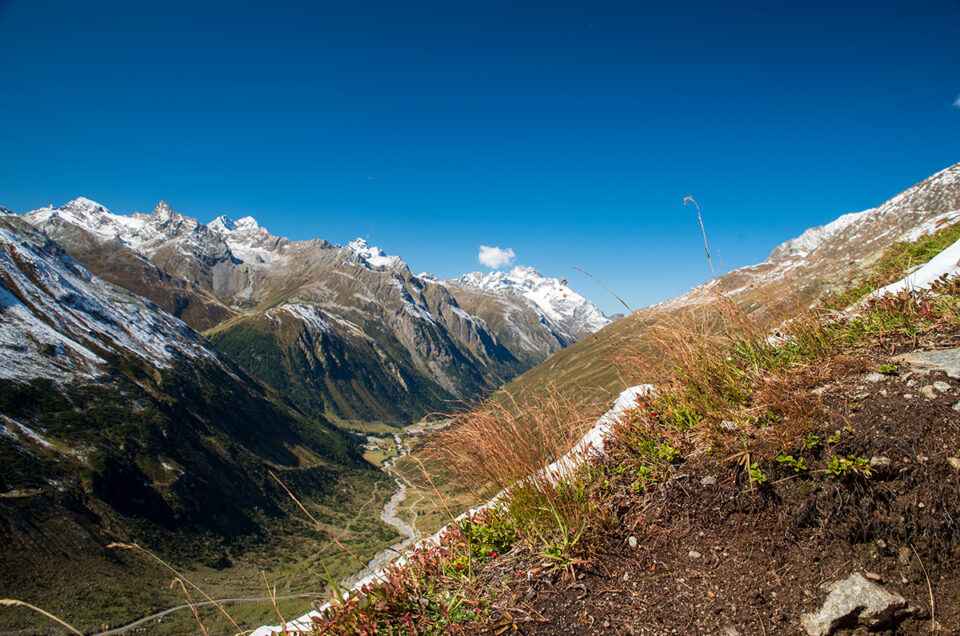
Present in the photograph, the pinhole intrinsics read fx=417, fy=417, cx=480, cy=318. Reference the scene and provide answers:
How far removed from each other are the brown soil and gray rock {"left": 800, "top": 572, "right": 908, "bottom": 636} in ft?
0.25

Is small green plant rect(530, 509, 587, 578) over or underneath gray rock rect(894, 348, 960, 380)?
underneath

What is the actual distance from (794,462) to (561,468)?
8.62 feet

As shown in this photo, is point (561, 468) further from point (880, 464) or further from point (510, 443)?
point (880, 464)

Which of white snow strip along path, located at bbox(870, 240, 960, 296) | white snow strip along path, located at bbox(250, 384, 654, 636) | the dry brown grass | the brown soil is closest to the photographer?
the brown soil

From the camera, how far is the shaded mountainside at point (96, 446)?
107312mm

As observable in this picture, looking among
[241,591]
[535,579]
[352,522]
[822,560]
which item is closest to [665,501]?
[822,560]

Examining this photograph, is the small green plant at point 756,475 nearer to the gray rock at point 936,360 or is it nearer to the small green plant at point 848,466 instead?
the small green plant at point 848,466

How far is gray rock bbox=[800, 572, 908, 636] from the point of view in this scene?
11.3 feet

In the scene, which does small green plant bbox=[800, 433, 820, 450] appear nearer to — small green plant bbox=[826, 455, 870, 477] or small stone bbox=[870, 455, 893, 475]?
small green plant bbox=[826, 455, 870, 477]

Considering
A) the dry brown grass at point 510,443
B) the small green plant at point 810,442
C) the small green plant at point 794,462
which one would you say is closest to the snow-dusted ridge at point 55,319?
the dry brown grass at point 510,443

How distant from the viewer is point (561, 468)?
571 centimetres

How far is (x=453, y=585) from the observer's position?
15.2ft

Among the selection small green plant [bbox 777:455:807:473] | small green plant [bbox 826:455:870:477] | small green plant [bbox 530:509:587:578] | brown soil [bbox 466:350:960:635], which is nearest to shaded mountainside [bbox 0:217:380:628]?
small green plant [bbox 530:509:587:578]

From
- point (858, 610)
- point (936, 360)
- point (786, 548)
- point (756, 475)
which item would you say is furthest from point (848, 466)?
point (936, 360)
